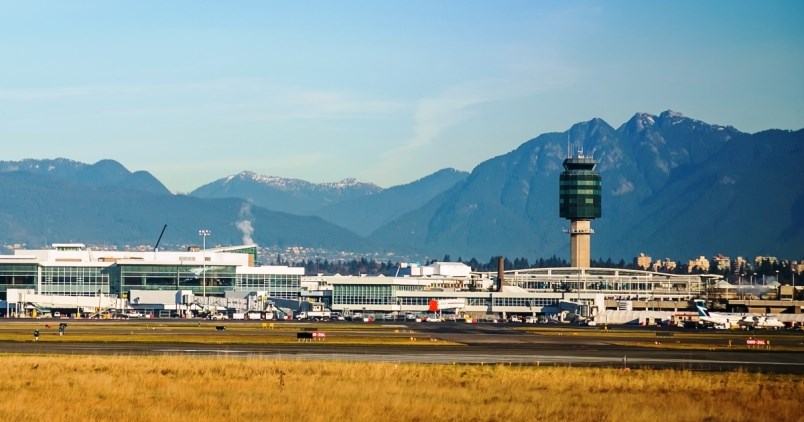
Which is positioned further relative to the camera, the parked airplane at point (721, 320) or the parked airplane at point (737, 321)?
the parked airplane at point (737, 321)

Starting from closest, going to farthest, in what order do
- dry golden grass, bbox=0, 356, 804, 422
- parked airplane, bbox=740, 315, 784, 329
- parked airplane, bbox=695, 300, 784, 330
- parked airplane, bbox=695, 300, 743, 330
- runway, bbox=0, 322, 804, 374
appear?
dry golden grass, bbox=0, 356, 804, 422
runway, bbox=0, 322, 804, 374
parked airplane, bbox=695, 300, 743, 330
parked airplane, bbox=695, 300, 784, 330
parked airplane, bbox=740, 315, 784, 329

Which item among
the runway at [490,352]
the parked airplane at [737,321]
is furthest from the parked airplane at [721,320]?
the runway at [490,352]

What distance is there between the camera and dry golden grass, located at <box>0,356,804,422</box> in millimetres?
54188

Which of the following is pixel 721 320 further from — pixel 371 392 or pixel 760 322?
pixel 371 392

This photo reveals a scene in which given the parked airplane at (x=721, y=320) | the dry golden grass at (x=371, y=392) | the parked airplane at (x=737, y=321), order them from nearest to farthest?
the dry golden grass at (x=371, y=392) < the parked airplane at (x=721, y=320) < the parked airplane at (x=737, y=321)

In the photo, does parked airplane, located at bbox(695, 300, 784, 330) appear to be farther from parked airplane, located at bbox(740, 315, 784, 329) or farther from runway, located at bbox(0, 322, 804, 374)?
runway, located at bbox(0, 322, 804, 374)

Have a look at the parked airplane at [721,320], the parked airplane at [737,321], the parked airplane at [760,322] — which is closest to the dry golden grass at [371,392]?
the parked airplane at [721,320]

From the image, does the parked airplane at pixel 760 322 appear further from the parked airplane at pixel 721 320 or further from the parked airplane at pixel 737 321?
the parked airplane at pixel 721 320

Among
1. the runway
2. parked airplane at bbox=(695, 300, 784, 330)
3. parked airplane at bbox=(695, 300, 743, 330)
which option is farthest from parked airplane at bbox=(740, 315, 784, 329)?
the runway

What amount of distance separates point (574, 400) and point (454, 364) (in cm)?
2474

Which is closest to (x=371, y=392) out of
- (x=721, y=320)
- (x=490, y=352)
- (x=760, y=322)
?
(x=490, y=352)

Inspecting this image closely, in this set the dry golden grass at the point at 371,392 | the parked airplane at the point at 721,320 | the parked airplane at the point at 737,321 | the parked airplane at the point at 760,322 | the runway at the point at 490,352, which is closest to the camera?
the dry golden grass at the point at 371,392

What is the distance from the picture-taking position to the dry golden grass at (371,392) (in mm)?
54188

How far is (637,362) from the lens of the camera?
297 feet
